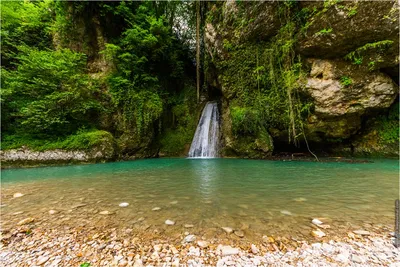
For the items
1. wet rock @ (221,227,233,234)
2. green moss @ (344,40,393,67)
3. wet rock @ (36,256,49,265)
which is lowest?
wet rock @ (36,256,49,265)

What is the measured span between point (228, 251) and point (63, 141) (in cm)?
918

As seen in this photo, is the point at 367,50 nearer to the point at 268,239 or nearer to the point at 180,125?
the point at 268,239

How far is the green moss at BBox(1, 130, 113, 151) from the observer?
7.10m

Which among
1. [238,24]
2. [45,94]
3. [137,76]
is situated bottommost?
[45,94]

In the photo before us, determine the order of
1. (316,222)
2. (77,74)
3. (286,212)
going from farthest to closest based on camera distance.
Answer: (77,74), (286,212), (316,222)

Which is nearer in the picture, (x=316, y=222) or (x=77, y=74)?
(x=316, y=222)

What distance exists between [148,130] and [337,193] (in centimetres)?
899

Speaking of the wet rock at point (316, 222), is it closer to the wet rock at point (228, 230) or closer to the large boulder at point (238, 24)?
the wet rock at point (228, 230)

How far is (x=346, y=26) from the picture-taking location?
605 cm

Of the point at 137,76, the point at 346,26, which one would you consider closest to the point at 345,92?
the point at 346,26

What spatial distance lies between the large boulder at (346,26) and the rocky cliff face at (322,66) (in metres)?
0.03

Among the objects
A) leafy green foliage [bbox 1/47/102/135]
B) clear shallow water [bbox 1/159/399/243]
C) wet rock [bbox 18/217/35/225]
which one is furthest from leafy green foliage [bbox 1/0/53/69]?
wet rock [bbox 18/217/35/225]

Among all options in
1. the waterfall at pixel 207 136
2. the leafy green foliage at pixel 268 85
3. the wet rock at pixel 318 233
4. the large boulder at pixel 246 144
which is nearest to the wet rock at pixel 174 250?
the wet rock at pixel 318 233

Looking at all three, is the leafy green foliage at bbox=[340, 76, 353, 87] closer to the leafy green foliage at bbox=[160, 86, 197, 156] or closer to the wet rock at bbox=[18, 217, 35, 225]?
the leafy green foliage at bbox=[160, 86, 197, 156]
